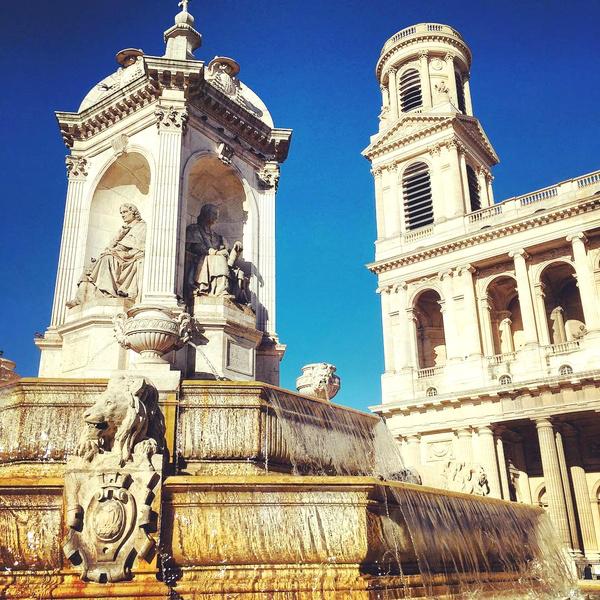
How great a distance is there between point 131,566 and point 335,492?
6.26 ft

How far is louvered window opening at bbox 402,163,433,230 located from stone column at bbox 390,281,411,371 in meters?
5.12

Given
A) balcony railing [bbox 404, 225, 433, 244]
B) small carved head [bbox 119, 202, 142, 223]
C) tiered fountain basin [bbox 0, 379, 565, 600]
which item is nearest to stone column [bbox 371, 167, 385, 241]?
balcony railing [bbox 404, 225, 433, 244]

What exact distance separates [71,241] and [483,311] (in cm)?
2861

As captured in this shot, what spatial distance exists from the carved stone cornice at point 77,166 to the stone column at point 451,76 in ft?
→ 119

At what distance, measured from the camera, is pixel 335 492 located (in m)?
5.81

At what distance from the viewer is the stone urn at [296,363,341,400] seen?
12039 mm

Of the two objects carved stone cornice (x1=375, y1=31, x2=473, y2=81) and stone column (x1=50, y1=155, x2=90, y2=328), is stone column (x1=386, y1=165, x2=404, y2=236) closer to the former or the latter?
carved stone cornice (x1=375, y1=31, x2=473, y2=81)

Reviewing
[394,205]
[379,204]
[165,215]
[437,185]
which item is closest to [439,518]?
[165,215]

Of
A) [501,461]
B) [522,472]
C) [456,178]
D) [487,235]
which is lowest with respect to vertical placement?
[522,472]

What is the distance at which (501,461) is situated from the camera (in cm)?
3209

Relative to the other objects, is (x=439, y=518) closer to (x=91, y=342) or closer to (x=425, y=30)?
(x=91, y=342)

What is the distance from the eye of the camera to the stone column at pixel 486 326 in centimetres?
3556

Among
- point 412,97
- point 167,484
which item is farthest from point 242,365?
point 412,97

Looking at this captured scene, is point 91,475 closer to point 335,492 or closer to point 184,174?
point 335,492
